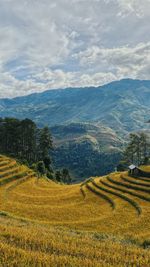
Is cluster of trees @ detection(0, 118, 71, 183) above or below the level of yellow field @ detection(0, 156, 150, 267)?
above

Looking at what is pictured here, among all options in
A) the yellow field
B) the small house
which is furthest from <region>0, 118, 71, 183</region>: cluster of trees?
the small house

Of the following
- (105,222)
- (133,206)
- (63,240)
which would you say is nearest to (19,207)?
(105,222)

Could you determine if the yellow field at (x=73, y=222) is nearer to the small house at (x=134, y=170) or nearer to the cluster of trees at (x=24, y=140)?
the small house at (x=134, y=170)

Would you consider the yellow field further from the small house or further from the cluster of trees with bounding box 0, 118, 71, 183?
the cluster of trees with bounding box 0, 118, 71, 183

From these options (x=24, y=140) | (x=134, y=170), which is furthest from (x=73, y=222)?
(x=24, y=140)

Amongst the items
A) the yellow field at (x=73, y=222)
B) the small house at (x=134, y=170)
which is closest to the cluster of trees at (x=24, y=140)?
the yellow field at (x=73, y=222)

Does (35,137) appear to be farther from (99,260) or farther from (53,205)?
(99,260)

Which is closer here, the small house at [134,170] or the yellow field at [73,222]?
the yellow field at [73,222]

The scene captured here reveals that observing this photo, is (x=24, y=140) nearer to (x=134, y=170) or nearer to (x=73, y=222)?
(x=134, y=170)
